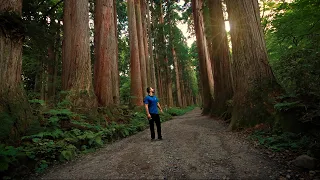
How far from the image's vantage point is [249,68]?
5824 mm

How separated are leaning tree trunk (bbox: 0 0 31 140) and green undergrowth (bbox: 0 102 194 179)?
37cm

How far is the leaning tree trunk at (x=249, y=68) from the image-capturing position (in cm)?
532

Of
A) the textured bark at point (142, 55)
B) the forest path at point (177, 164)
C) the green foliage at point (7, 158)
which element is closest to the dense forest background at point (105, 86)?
the green foliage at point (7, 158)

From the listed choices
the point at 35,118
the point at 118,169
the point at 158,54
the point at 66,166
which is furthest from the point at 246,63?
the point at 158,54

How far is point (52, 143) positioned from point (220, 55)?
387 inches

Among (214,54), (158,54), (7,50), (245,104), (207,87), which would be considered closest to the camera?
(7,50)

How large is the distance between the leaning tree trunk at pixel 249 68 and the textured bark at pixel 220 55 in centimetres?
416

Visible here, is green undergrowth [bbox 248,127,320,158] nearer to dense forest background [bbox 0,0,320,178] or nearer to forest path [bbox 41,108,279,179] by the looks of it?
dense forest background [bbox 0,0,320,178]

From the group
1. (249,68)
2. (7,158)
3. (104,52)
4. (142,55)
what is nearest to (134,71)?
(142,55)

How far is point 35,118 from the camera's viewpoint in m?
4.46

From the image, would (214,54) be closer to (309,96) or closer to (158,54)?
(309,96)

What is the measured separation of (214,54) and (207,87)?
3.38 m

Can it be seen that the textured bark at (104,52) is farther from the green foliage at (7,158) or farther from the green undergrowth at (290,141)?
the green undergrowth at (290,141)

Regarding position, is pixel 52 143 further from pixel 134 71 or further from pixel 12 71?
pixel 134 71
